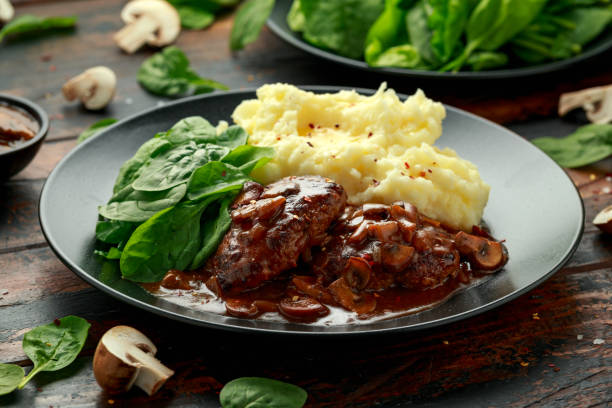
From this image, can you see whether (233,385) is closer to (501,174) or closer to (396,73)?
(501,174)

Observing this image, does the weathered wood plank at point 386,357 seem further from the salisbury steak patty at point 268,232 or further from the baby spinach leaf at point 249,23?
the baby spinach leaf at point 249,23

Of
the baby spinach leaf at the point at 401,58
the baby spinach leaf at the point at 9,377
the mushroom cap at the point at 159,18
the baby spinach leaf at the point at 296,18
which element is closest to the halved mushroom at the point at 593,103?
the baby spinach leaf at the point at 401,58

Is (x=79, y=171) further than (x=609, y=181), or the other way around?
(x=609, y=181)

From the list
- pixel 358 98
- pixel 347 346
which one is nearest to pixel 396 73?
pixel 358 98

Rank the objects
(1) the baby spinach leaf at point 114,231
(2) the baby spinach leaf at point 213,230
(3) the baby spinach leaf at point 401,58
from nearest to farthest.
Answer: (2) the baby spinach leaf at point 213,230 < (1) the baby spinach leaf at point 114,231 < (3) the baby spinach leaf at point 401,58

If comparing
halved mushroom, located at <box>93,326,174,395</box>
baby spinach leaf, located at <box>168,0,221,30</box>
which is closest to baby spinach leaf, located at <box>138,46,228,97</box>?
baby spinach leaf, located at <box>168,0,221,30</box>

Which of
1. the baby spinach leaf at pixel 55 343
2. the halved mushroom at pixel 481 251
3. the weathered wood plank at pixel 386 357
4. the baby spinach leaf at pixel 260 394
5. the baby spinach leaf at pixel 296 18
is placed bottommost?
the baby spinach leaf at pixel 55 343

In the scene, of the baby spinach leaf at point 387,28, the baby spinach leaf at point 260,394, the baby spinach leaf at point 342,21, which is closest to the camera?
the baby spinach leaf at point 260,394
